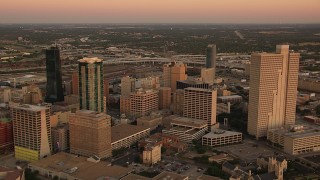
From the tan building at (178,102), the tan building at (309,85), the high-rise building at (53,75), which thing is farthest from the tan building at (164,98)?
the tan building at (309,85)

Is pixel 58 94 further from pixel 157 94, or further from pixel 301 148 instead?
pixel 301 148

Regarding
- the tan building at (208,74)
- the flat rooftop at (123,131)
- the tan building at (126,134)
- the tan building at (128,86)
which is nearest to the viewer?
the tan building at (126,134)

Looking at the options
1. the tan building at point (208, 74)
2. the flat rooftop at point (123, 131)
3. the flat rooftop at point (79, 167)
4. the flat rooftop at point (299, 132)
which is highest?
the tan building at point (208, 74)

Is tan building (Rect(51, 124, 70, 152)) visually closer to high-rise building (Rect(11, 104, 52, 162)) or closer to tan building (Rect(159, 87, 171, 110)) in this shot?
high-rise building (Rect(11, 104, 52, 162))

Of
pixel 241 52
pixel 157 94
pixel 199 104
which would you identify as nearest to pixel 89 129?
pixel 199 104

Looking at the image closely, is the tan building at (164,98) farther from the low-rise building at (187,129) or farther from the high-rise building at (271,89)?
the high-rise building at (271,89)

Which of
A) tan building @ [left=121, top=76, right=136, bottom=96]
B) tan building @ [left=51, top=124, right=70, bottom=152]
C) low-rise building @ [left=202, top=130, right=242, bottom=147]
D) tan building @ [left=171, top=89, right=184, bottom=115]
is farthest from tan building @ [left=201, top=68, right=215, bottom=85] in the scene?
tan building @ [left=51, top=124, right=70, bottom=152]

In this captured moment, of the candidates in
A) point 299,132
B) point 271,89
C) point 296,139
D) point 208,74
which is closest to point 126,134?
point 271,89
